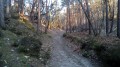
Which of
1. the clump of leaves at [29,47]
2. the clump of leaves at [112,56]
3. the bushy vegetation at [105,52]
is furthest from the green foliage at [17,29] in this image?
the clump of leaves at [112,56]

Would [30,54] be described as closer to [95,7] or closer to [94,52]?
[94,52]

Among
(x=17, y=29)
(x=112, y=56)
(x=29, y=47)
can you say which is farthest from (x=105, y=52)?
(x=17, y=29)

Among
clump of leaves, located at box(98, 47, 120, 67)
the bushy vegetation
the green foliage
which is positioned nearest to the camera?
clump of leaves, located at box(98, 47, 120, 67)

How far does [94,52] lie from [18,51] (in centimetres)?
529

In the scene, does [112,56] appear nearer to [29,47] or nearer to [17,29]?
[29,47]

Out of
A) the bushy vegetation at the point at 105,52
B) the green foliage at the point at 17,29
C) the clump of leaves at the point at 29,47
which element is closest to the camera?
the bushy vegetation at the point at 105,52

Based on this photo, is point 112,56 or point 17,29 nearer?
point 112,56

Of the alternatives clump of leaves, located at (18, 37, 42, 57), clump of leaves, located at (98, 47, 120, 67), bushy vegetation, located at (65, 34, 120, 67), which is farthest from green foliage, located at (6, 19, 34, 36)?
clump of leaves, located at (98, 47, 120, 67)

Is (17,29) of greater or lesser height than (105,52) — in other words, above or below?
above

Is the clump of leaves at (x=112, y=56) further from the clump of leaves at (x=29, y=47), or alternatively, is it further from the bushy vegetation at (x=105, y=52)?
the clump of leaves at (x=29, y=47)

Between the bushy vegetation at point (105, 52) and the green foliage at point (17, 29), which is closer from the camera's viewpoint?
the bushy vegetation at point (105, 52)

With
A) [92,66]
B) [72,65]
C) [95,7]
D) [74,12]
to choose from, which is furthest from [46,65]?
[74,12]

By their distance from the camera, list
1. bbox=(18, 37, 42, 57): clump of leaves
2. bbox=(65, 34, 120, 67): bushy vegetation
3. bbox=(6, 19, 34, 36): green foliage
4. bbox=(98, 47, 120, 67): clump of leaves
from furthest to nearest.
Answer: bbox=(6, 19, 34, 36): green foliage < bbox=(18, 37, 42, 57): clump of leaves < bbox=(65, 34, 120, 67): bushy vegetation < bbox=(98, 47, 120, 67): clump of leaves

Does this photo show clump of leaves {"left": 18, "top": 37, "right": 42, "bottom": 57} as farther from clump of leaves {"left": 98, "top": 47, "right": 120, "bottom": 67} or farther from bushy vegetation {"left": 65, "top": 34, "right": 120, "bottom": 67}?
clump of leaves {"left": 98, "top": 47, "right": 120, "bottom": 67}
